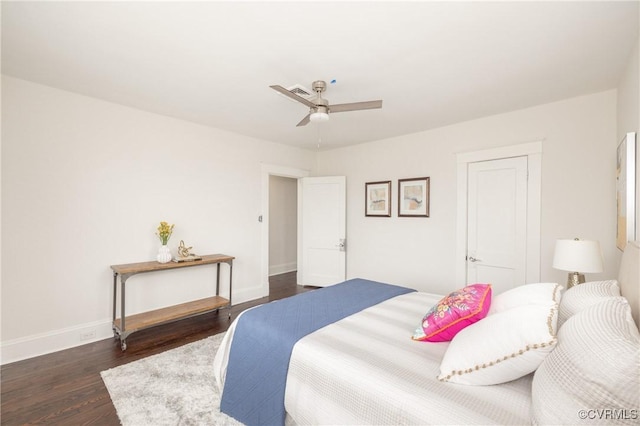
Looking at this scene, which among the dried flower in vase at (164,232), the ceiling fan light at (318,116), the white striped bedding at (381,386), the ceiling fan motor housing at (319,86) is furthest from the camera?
the dried flower in vase at (164,232)

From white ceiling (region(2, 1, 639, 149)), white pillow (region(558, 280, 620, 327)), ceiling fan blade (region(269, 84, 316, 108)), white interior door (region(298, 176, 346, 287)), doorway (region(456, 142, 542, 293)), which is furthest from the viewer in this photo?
white interior door (region(298, 176, 346, 287))

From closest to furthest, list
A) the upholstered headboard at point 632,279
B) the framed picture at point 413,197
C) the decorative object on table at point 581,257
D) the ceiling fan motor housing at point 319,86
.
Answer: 1. the upholstered headboard at point 632,279
2. the decorative object on table at point 581,257
3. the ceiling fan motor housing at point 319,86
4. the framed picture at point 413,197

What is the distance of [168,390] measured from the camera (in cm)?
212

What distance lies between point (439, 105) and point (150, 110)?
131 inches

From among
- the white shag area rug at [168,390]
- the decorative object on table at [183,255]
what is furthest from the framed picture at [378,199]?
the white shag area rug at [168,390]

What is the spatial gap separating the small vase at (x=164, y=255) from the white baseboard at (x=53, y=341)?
819 millimetres

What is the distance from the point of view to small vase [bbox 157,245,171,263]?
329 centimetres

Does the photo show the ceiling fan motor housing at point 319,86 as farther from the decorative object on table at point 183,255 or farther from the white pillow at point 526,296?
the decorative object on table at point 183,255

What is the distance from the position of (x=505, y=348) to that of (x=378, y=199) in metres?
3.57

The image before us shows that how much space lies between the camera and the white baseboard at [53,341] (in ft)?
8.41

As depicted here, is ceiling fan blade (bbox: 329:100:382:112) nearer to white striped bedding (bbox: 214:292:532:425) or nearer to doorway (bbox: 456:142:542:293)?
white striped bedding (bbox: 214:292:532:425)

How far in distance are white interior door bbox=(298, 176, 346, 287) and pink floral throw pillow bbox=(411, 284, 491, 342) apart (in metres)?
3.30

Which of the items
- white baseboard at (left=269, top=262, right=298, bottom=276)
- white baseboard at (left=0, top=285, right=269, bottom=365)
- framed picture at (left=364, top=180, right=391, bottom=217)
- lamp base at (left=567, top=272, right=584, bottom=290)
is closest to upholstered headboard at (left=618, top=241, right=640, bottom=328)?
lamp base at (left=567, top=272, right=584, bottom=290)

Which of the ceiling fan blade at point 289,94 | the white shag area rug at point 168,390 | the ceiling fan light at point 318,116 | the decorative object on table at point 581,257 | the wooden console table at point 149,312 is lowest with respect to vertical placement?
the white shag area rug at point 168,390
